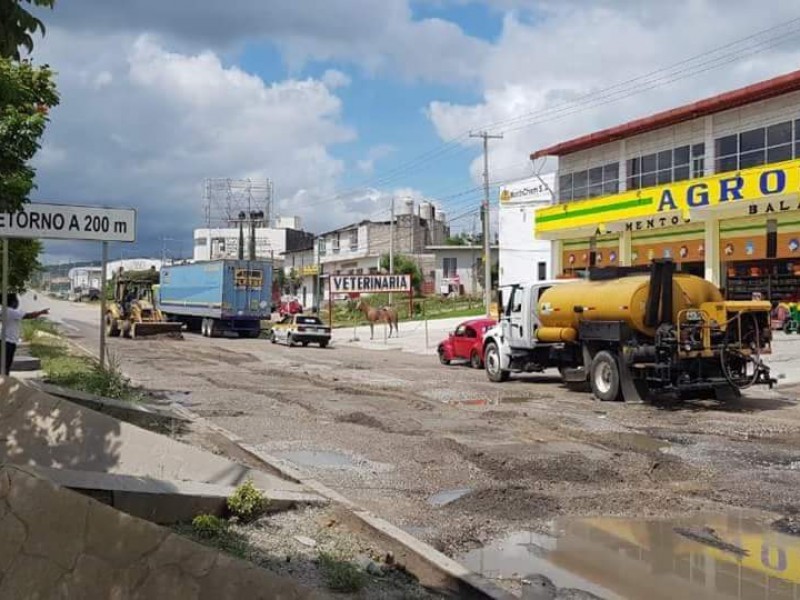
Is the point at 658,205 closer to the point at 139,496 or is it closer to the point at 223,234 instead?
the point at 139,496

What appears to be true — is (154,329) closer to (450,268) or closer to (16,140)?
(16,140)

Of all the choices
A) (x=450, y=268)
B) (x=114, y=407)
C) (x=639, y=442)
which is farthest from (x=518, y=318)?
(x=450, y=268)

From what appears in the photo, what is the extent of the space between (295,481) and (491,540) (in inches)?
91.1

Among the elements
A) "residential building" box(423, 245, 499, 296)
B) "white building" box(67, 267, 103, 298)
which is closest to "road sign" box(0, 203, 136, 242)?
"residential building" box(423, 245, 499, 296)

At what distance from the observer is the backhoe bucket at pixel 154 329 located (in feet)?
129

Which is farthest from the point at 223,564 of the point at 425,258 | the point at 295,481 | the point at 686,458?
the point at 425,258

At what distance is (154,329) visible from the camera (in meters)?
39.3

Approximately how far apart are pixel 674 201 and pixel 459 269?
1746 inches

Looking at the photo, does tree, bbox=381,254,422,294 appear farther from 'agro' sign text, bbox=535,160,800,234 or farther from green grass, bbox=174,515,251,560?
green grass, bbox=174,515,251,560

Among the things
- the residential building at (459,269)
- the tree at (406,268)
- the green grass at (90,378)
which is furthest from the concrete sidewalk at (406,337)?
the residential building at (459,269)

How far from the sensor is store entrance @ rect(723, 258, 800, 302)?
31594 mm

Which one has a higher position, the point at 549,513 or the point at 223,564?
the point at 223,564

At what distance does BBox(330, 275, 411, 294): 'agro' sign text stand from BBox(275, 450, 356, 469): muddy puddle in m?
35.7

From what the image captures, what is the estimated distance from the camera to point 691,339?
15.4 meters
